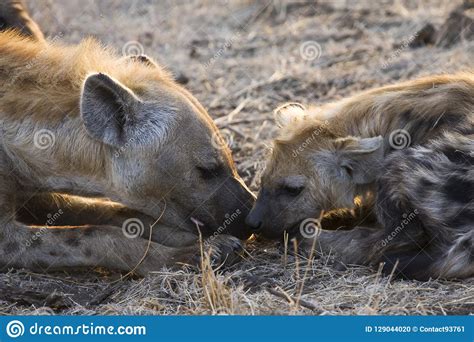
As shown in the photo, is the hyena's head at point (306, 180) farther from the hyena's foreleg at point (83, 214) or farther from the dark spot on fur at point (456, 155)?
the hyena's foreleg at point (83, 214)

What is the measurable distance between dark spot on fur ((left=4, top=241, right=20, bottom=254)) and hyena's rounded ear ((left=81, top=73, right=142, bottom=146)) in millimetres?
600

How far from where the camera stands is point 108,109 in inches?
162

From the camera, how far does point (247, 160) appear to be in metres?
5.53

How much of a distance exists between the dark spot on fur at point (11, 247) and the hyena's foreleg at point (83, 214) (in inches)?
11.7

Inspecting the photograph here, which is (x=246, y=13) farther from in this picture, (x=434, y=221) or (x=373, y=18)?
(x=434, y=221)

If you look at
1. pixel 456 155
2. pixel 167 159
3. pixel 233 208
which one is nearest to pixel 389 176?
pixel 456 155

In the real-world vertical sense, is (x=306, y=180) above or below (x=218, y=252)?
above

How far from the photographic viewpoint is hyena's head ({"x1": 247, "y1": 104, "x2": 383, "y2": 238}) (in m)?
4.36

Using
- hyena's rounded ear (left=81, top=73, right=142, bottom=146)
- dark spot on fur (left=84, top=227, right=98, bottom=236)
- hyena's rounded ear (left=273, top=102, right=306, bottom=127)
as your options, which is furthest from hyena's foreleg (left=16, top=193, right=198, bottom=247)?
hyena's rounded ear (left=273, top=102, right=306, bottom=127)

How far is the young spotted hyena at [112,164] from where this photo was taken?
4164mm

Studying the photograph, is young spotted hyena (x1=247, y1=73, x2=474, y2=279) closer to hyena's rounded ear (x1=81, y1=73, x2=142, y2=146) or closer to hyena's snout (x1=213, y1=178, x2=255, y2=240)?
hyena's snout (x1=213, y1=178, x2=255, y2=240)

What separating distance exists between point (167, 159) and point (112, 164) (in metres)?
0.25

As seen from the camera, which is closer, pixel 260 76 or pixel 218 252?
pixel 218 252

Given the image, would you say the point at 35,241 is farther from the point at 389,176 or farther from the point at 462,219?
the point at 462,219
